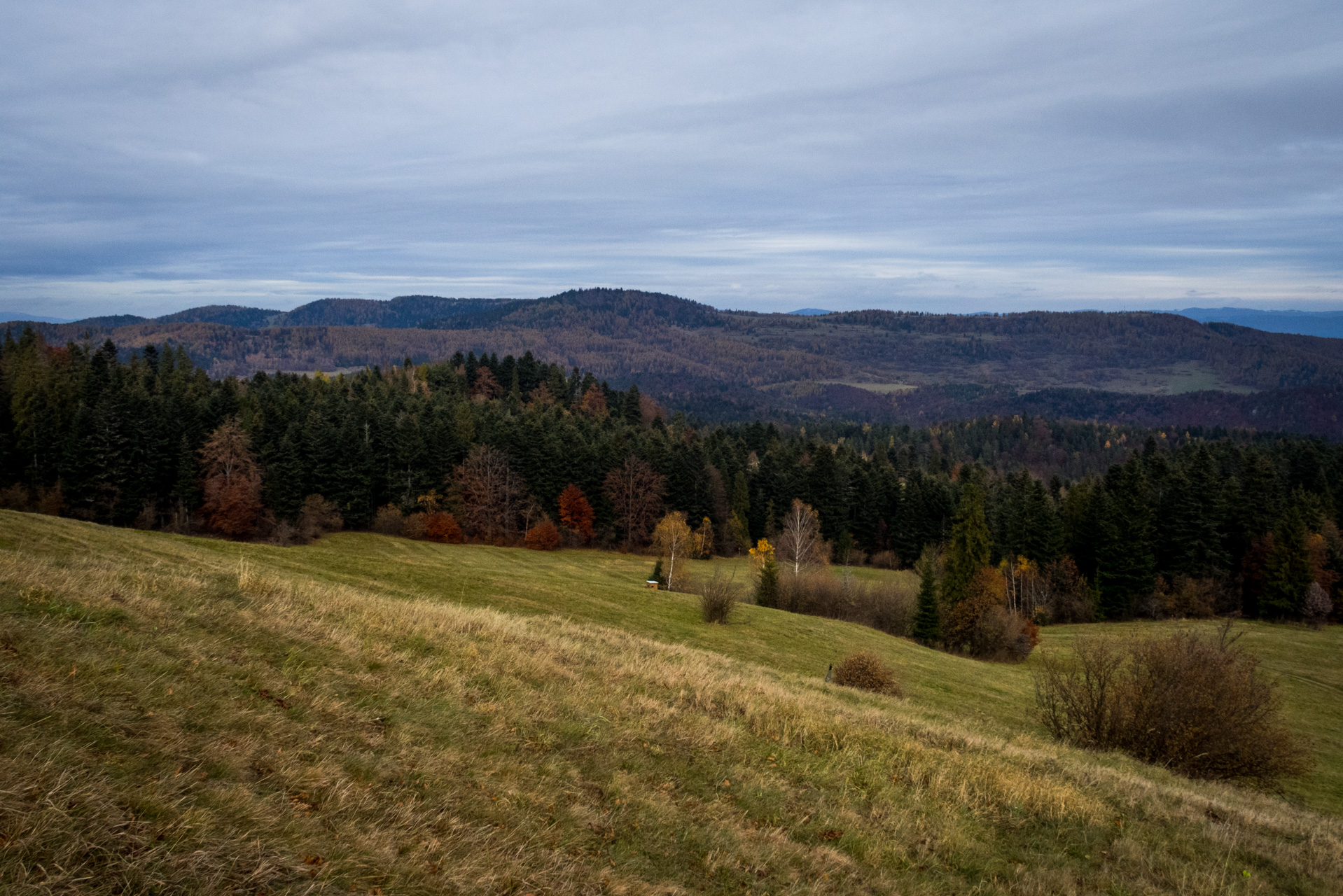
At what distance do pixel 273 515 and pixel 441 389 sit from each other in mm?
39789

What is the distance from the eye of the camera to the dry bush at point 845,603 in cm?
5341

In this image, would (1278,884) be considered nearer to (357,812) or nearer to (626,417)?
(357,812)

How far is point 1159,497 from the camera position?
238ft

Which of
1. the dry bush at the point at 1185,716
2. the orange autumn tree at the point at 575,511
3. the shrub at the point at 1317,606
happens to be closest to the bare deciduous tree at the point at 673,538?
Answer: the orange autumn tree at the point at 575,511

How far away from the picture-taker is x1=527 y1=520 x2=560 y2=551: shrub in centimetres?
7194

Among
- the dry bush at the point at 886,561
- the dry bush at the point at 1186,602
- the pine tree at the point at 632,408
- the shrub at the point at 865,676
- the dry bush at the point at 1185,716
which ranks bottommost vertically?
the dry bush at the point at 886,561

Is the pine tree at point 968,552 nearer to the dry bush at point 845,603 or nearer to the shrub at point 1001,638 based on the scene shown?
the dry bush at point 845,603

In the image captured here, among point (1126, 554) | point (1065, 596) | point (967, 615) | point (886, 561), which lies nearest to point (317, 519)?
point (967, 615)

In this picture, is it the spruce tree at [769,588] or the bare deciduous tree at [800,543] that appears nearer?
the spruce tree at [769,588]

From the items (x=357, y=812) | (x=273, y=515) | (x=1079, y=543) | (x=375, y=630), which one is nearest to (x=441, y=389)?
(x=273, y=515)

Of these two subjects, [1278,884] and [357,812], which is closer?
[357,812]

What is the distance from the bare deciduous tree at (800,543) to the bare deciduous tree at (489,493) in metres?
27.8

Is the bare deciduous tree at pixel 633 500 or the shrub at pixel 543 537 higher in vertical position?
the bare deciduous tree at pixel 633 500

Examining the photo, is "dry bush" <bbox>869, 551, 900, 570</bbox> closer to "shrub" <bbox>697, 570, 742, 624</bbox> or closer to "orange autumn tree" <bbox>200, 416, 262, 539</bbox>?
"shrub" <bbox>697, 570, 742, 624</bbox>
